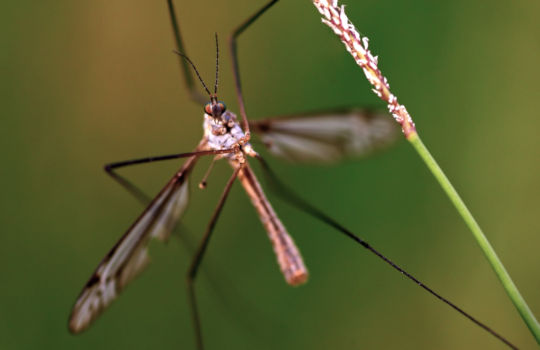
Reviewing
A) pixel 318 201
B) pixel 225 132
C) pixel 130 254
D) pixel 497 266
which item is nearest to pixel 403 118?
pixel 497 266

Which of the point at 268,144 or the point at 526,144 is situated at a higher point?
the point at 268,144

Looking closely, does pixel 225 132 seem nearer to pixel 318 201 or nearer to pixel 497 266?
pixel 497 266

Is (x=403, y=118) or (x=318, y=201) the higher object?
(x=318, y=201)

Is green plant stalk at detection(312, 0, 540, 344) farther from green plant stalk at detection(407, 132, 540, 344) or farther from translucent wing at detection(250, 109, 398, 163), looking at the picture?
translucent wing at detection(250, 109, 398, 163)

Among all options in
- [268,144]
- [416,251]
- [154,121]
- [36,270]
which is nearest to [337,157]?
[268,144]

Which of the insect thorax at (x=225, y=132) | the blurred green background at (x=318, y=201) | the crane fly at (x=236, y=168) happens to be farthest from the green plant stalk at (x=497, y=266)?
the blurred green background at (x=318, y=201)

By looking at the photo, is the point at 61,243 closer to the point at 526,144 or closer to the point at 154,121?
the point at 154,121
